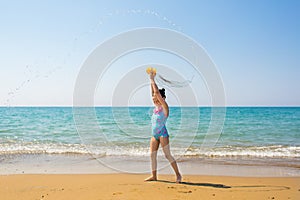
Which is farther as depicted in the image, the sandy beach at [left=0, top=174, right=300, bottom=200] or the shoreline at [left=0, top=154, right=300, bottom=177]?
the shoreline at [left=0, top=154, right=300, bottom=177]

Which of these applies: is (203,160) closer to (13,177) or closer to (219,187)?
(219,187)

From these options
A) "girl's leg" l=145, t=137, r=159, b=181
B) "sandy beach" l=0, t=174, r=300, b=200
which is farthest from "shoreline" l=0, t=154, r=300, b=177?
"girl's leg" l=145, t=137, r=159, b=181

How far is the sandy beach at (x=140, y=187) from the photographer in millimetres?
4676

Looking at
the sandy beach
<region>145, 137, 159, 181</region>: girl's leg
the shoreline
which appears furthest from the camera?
the shoreline

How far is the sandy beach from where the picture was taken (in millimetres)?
4676

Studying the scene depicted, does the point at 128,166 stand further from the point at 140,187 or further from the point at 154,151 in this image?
the point at 140,187

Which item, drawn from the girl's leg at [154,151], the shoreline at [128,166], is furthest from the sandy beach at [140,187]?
the shoreline at [128,166]

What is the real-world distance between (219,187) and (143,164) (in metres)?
3.36

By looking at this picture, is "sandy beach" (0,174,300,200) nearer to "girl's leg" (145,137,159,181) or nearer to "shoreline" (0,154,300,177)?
"girl's leg" (145,137,159,181)

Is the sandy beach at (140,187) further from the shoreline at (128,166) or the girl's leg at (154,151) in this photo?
the shoreline at (128,166)

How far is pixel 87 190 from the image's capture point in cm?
498

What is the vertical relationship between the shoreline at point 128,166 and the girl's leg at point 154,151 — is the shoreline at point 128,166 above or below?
below

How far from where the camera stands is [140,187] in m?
5.11

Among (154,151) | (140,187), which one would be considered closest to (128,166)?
(154,151)
